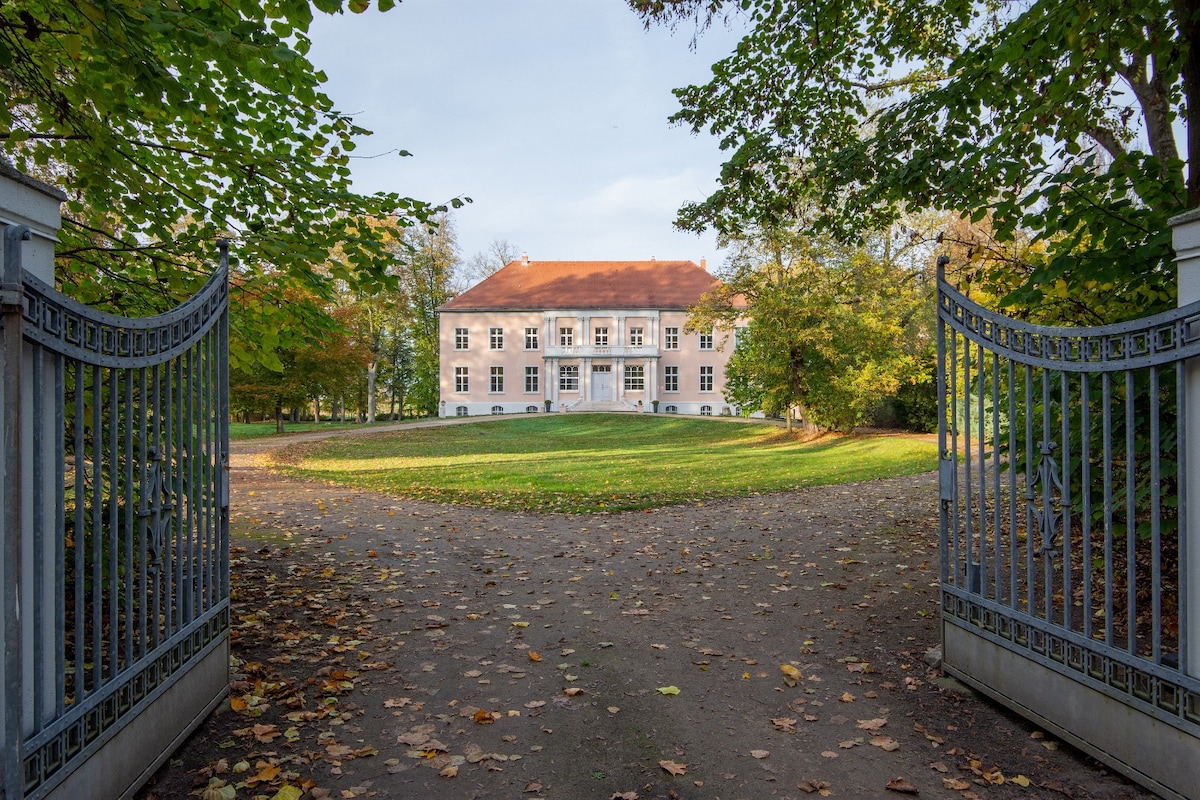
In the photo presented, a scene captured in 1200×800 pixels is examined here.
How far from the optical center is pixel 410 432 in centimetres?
3041

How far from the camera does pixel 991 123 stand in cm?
705

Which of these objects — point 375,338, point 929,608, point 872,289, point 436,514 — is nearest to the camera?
point 929,608

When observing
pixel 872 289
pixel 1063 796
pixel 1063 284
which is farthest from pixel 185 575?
pixel 872 289

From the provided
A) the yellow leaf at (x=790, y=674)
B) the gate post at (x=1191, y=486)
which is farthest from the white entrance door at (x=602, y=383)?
the gate post at (x=1191, y=486)

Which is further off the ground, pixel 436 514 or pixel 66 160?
pixel 66 160

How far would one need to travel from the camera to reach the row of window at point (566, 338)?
4688 centimetres

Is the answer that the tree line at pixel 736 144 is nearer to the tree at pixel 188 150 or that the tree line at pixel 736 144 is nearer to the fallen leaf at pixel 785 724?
the tree at pixel 188 150

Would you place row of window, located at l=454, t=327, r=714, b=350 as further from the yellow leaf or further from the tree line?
the yellow leaf

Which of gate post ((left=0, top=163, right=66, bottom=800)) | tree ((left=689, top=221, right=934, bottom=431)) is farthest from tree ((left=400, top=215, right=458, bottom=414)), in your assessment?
gate post ((left=0, top=163, right=66, bottom=800))

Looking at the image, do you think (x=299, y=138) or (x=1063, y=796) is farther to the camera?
(x=299, y=138)

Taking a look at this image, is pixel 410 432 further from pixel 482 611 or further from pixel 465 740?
pixel 465 740

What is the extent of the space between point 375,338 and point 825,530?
132ft

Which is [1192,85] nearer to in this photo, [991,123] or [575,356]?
[991,123]

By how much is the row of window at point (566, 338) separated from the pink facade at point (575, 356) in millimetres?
67
